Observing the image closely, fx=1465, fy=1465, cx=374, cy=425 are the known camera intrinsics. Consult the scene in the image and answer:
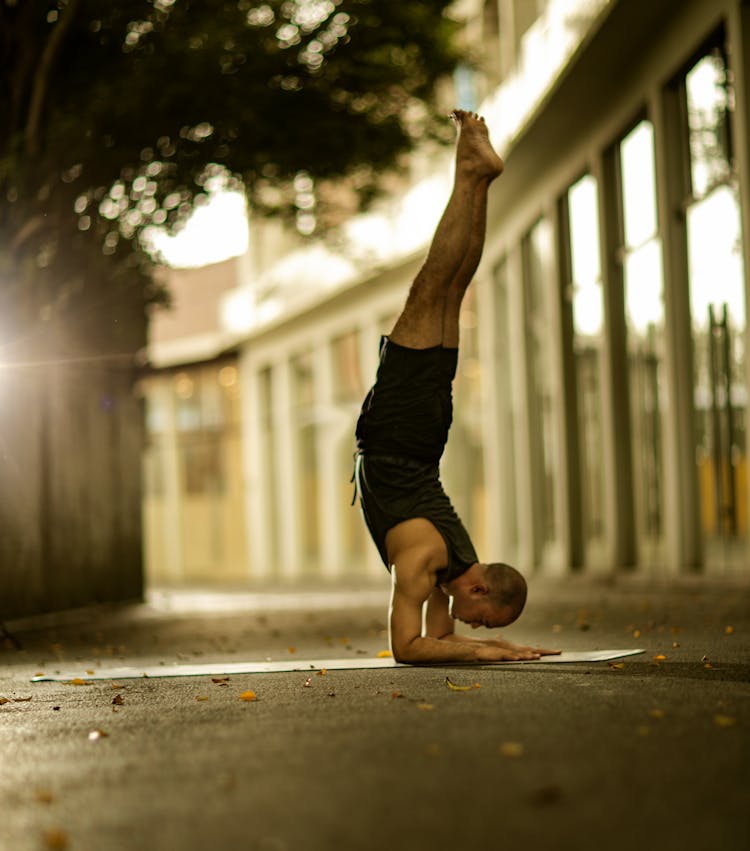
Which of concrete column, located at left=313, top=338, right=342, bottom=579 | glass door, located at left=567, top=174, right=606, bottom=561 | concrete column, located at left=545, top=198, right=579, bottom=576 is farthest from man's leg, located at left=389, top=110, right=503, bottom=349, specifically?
Result: concrete column, located at left=313, top=338, right=342, bottom=579

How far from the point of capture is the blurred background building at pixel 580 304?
13.8 meters

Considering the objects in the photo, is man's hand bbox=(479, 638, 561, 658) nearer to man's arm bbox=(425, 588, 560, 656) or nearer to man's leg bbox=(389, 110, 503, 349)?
man's arm bbox=(425, 588, 560, 656)

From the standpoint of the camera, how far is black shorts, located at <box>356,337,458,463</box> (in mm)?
6934

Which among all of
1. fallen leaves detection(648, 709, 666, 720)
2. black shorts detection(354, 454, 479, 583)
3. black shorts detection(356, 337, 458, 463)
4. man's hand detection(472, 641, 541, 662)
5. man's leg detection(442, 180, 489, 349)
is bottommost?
man's hand detection(472, 641, 541, 662)

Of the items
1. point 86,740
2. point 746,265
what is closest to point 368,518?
point 86,740

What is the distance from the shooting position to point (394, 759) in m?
3.96

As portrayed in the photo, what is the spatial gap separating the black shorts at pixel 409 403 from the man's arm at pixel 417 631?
572mm

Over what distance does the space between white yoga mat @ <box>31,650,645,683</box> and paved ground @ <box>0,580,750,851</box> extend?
0.22 meters

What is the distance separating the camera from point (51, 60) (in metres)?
12.0

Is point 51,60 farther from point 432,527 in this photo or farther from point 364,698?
point 364,698

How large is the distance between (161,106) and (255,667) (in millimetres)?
6789

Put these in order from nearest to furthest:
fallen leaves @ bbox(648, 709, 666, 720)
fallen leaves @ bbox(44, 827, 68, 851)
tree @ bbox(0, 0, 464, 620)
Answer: fallen leaves @ bbox(44, 827, 68, 851)
fallen leaves @ bbox(648, 709, 666, 720)
tree @ bbox(0, 0, 464, 620)

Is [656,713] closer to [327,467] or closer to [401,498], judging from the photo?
[401,498]

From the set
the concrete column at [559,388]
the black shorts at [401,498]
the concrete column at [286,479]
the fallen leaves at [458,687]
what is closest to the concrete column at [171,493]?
the concrete column at [286,479]
